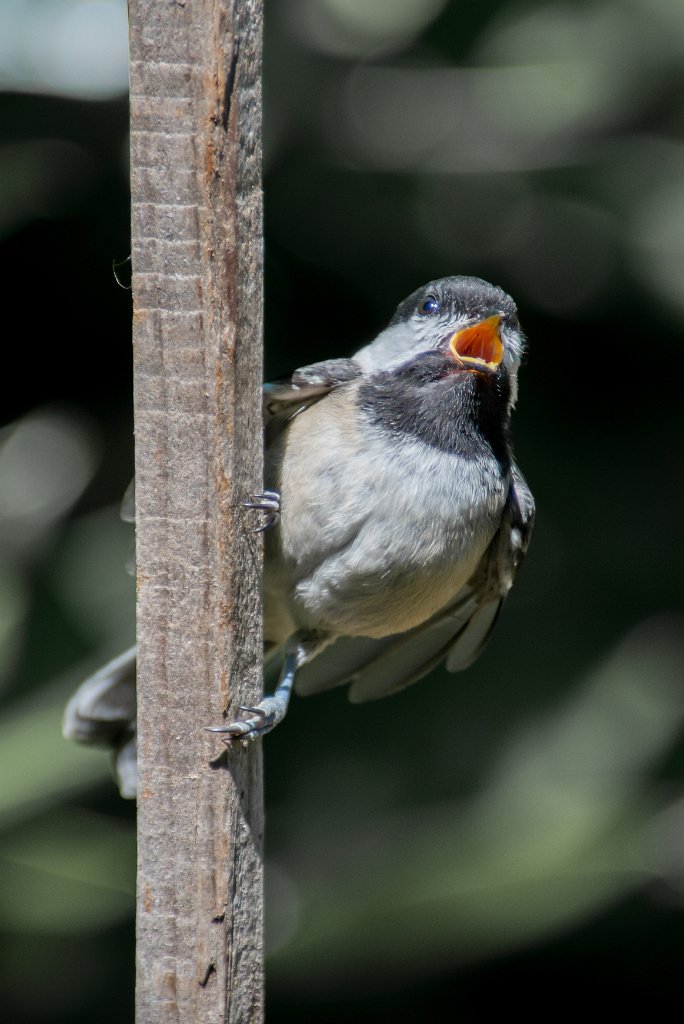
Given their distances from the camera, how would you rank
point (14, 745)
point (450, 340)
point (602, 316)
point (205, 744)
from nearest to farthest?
point (205, 744) < point (450, 340) < point (14, 745) < point (602, 316)

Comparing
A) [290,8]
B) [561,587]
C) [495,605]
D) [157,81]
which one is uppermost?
[290,8]

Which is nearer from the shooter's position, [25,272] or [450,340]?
[450,340]

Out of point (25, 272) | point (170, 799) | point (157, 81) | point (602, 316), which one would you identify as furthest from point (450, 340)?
point (25, 272)

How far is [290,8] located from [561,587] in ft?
7.68

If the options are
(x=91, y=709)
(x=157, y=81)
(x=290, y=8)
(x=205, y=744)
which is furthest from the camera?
(x=290, y=8)

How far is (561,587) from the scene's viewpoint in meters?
4.61

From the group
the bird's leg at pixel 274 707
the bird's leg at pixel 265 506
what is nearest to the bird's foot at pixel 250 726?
the bird's leg at pixel 274 707

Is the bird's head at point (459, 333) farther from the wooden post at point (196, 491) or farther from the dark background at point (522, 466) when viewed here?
the dark background at point (522, 466)

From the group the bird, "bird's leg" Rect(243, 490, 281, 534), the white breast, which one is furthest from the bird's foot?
the white breast

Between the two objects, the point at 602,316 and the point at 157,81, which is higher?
the point at 157,81

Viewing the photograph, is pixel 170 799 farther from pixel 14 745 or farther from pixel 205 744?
pixel 14 745

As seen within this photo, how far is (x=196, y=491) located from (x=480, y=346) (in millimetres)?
1225

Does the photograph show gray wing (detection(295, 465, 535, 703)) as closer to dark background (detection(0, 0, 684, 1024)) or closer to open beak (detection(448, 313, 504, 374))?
open beak (detection(448, 313, 504, 374))

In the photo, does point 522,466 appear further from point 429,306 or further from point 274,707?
point 274,707
